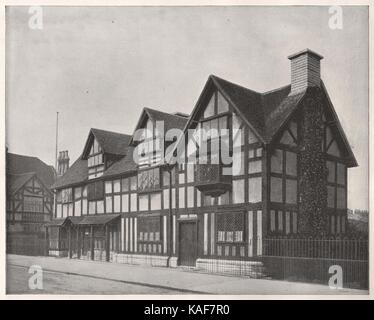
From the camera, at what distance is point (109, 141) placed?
89.3 feet

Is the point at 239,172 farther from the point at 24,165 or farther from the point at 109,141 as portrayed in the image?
the point at 109,141

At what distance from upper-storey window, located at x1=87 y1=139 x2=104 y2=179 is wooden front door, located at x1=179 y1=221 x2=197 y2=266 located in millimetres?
7436

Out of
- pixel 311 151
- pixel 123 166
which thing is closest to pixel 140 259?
pixel 123 166

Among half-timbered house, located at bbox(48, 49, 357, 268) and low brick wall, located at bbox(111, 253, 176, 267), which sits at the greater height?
half-timbered house, located at bbox(48, 49, 357, 268)

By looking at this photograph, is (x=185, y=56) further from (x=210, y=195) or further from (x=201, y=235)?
(x=201, y=235)

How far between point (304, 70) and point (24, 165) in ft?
38.5

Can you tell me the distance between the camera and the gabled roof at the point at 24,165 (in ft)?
59.7

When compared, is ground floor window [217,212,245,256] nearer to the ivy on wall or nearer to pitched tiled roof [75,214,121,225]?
the ivy on wall

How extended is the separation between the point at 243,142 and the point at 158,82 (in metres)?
3.92

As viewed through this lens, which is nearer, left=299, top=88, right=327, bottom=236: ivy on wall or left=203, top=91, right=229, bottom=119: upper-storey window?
left=299, top=88, right=327, bottom=236: ivy on wall

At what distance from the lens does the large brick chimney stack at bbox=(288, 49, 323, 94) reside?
18.0 m

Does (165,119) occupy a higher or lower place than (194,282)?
higher

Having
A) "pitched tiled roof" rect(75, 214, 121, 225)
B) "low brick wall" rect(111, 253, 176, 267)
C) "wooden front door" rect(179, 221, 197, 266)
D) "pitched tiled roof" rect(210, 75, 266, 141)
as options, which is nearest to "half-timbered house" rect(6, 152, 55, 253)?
"pitched tiled roof" rect(75, 214, 121, 225)

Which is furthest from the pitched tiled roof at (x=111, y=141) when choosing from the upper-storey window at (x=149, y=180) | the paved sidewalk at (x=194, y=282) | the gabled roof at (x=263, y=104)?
the gabled roof at (x=263, y=104)
